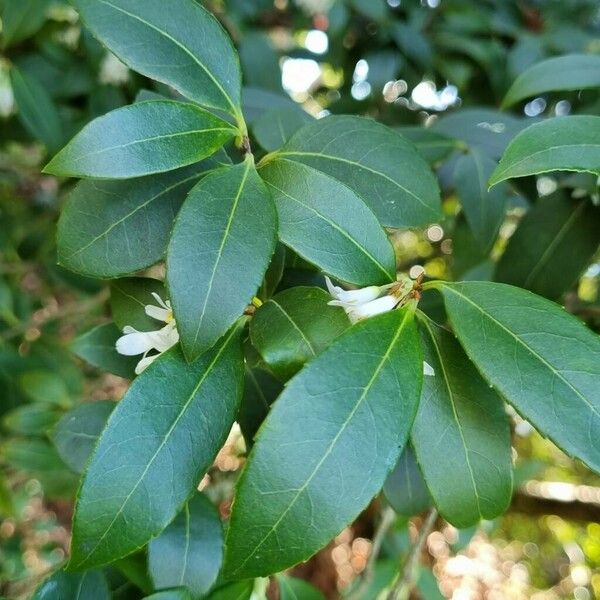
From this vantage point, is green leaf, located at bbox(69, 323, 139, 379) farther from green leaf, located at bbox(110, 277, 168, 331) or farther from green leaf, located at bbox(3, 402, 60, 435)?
green leaf, located at bbox(3, 402, 60, 435)

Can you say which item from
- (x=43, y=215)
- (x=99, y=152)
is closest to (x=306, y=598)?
(x=99, y=152)

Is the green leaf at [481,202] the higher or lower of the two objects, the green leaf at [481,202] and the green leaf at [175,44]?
the lower

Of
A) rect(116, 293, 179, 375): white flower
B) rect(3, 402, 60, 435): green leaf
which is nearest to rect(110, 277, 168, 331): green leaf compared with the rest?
rect(116, 293, 179, 375): white flower

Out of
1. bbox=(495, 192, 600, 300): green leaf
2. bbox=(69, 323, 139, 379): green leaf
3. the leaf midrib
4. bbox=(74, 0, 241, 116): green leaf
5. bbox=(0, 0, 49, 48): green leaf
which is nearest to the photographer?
the leaf midrib

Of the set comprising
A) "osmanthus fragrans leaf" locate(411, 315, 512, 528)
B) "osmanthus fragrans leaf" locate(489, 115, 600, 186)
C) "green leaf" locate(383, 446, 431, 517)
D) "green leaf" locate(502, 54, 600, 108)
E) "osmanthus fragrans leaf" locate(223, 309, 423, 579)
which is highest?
"osmanthus fragrans leaf" locate(489, 115, 600, 186)

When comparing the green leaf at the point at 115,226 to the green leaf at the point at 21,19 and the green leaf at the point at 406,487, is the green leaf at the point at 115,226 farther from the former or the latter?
the green leaf at the point at 21,19

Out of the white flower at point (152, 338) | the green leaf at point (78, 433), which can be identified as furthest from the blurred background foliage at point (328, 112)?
the white flower at point (152, 338)

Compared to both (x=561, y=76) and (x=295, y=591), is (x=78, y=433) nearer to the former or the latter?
(x=295, y=591)
